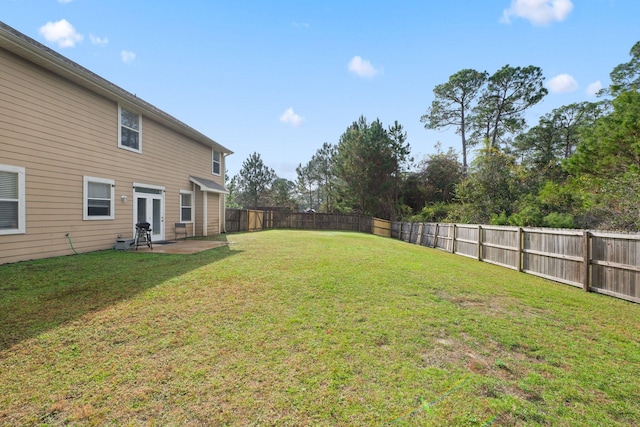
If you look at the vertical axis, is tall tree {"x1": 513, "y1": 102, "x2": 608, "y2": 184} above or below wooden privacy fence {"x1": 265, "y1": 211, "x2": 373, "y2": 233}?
above

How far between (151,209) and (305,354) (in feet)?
32.5

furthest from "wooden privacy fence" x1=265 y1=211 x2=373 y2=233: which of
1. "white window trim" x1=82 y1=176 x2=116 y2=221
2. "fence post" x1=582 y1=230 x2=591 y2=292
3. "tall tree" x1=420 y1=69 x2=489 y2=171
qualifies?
"fence post" x1=582 y1=230 x2=591 y2=292

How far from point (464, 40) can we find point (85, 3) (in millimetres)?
12996

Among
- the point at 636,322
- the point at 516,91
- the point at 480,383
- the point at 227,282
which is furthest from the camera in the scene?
the point at 516,91

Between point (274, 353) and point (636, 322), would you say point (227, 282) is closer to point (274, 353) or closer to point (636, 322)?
point (274, 353)

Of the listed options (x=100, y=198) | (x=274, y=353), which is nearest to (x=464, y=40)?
(x=274, y=353)

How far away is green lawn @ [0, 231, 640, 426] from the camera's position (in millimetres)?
1855

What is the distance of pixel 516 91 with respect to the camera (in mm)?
23672

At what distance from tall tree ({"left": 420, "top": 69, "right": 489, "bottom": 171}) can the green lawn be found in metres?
23.6

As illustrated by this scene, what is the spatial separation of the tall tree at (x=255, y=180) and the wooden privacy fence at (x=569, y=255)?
114 feet

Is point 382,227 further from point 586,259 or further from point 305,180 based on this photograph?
point 305,180

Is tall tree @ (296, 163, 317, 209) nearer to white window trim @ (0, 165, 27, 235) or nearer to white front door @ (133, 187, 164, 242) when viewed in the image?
white front door @ (133, 187, 164, 242)

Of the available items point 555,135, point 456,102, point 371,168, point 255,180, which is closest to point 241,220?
point 371,168

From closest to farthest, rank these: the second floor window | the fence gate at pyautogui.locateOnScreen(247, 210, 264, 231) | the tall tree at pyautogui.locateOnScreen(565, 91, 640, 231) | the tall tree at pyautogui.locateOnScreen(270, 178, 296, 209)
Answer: the tall tree at pyautogui.locateOnScreen(565, 91, 640, 231) → the second floor window → the fence gate at pyautogui.locateOnScreen(247, 210, 264, 231) → the tall tree at pyautogui.locateOnScreen(270, 178, 296, 209)
